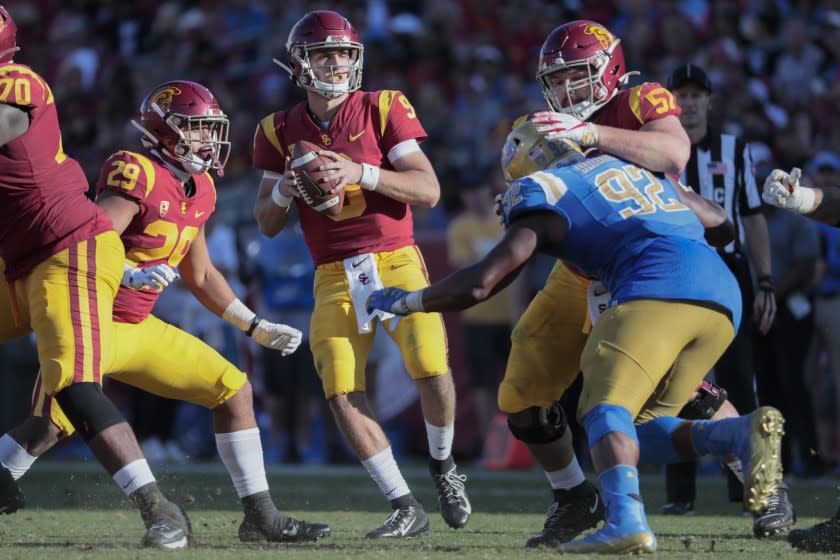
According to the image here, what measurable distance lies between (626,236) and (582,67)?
1.10 meters

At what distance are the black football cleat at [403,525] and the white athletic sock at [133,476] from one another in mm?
1031

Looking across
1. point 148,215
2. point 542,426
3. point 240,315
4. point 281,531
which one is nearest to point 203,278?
point 240,315

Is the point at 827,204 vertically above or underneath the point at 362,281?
above

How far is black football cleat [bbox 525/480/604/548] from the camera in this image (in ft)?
17.8

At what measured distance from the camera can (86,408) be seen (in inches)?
193

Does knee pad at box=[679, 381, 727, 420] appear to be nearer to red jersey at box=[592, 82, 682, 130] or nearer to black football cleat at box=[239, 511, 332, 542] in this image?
red jersey at box=[592, 82, 682, 130]

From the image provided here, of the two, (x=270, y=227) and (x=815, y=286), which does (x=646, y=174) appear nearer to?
(x=270, y=227)

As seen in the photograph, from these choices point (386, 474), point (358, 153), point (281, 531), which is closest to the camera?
point (281, 531)

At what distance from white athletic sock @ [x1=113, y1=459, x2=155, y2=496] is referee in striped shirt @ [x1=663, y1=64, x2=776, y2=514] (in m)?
2.98

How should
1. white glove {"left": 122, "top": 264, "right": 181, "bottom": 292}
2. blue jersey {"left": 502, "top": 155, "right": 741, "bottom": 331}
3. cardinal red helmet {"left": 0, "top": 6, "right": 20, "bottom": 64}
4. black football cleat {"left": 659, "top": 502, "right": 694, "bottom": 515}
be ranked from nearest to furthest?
blue jersey {"left": 502, "top": 155, "right": 741, "bottom": 331}, cardinal red helmet {"left": 0, "top": 6, "right": 20, "bottom": 64}, white glove {"left": 122, "top": 264, "right": 181, "bottom": 292}, black football cleat {"left": 659, "top": 502, "right": 694, "bottom": 515}

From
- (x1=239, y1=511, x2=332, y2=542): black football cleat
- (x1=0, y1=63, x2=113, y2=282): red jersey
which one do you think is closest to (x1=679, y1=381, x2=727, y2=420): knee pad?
(x1=239, y1=511, x2=332, y2=542): black football cleat

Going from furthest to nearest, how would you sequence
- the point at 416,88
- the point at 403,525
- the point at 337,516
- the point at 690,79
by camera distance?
the point at 416,88 → the point at 690,79 → the point at 337,516 → the point at 403,525

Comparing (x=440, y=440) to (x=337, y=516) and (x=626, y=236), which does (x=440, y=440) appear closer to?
(x=337, y=516)

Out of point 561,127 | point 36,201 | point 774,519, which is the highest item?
point 561,127
